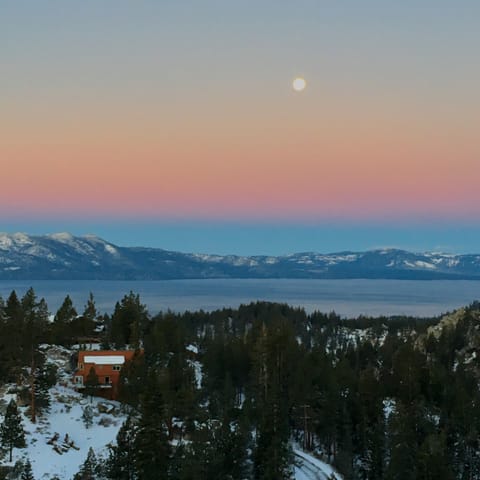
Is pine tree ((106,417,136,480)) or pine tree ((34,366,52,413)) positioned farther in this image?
pine tree ((34,366,52,413))

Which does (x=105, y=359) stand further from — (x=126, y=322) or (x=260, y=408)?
(x=260, y=408)

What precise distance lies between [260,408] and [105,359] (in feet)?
77.5

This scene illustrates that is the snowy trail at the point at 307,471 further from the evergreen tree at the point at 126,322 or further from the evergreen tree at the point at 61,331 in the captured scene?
the evergreen tree at the point at 61,331

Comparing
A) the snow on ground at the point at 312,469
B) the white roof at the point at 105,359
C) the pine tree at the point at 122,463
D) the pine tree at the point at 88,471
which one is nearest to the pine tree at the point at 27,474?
the pine tree at the point at 88,471

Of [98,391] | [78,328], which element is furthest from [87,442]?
[78,328]

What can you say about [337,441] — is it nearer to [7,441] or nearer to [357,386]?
[357,386]

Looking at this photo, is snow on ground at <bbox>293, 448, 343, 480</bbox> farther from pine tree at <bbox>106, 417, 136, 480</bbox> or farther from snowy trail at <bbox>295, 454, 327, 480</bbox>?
pine tree at <bbox>106, 417, 136, 480</bbox>

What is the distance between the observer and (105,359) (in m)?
69.1

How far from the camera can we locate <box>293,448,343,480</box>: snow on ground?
4859 centimetres

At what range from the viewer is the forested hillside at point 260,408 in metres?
44.1

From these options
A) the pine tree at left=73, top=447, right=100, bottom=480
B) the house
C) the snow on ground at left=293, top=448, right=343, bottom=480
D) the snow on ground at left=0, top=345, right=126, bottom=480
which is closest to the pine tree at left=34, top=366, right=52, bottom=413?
the snow on ground at left=0, top=345, right=126, bottom=480

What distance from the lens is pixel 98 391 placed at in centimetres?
6384

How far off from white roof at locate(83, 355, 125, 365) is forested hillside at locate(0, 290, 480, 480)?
364 centimetres

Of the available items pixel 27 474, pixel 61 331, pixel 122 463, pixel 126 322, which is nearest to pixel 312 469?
pixel 122 463
